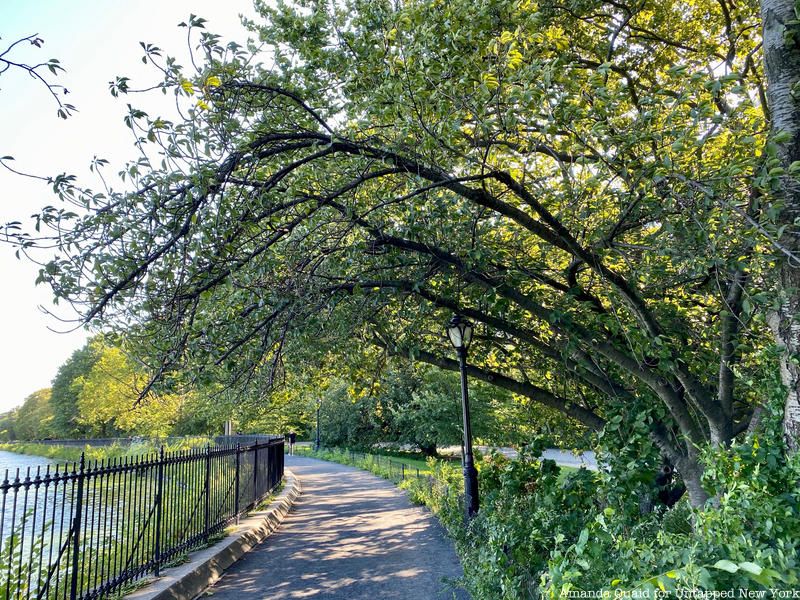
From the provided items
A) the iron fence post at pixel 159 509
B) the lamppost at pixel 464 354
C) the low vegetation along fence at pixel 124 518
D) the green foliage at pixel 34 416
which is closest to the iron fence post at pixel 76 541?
the low vegetation along fence at pixel 124 518

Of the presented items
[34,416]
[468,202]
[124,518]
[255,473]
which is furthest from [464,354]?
[34,416]

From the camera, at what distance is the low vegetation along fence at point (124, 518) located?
212 inches

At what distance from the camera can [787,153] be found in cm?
473

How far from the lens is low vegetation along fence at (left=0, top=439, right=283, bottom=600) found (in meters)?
5.39

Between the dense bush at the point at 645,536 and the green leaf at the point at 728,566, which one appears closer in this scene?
the green leaf at the point at 728,566

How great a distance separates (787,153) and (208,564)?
8520 millimetres

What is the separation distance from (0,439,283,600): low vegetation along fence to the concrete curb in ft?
0.89

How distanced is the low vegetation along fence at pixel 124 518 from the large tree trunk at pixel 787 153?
6.47m

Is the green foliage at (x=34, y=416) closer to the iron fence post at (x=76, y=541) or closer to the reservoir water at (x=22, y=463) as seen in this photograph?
the reservoir water at (x=22, y=463)

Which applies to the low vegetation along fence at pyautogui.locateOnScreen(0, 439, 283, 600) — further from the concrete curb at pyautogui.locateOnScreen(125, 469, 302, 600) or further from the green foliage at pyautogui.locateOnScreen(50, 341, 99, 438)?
the green foliage at pyautogui.locateOnScreen(50, 341, 99, 438)

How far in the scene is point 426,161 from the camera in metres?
5.95

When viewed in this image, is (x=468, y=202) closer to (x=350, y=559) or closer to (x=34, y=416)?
(x=350, y=559)

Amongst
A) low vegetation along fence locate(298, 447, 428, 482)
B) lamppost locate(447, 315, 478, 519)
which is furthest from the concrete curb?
low vegetation along fence locate(298, 447, 428, 482)

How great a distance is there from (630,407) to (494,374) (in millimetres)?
3891
